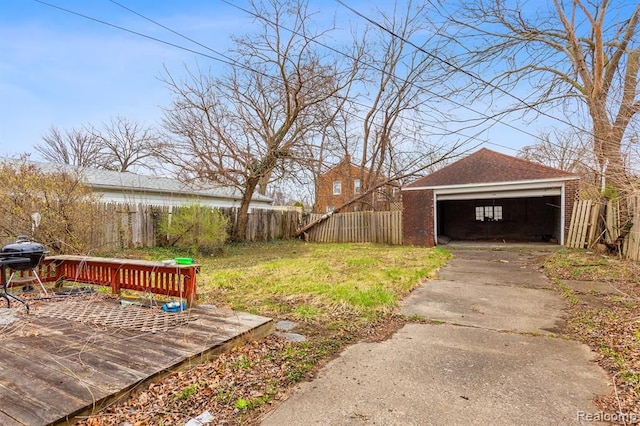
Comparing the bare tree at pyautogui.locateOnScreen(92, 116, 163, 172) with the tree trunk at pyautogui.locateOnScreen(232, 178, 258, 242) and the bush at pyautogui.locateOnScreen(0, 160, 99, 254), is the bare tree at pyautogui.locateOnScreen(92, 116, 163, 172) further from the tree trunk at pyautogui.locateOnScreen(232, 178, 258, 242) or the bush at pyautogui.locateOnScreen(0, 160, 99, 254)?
the bush at pyautogui.locateOnScreen(0, 160, 99, 254)

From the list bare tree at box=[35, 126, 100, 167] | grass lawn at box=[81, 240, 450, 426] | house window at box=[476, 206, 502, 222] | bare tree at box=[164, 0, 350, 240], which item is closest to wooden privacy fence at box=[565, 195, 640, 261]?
grass lawn at box=[81, 240, 450, 426]

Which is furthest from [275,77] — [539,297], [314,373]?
[314,373]

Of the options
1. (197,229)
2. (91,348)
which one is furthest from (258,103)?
(91,348)

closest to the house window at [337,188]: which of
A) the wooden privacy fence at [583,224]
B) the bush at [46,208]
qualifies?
the wooden privacy fence at [583,224]

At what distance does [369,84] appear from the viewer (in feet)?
48.2

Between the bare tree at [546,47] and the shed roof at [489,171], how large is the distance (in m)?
2.39

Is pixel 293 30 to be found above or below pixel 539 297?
above

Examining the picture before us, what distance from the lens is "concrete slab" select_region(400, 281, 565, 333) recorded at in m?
4.08

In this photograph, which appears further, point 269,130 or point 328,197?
point 328,197

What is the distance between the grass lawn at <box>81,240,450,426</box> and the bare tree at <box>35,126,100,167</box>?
963 inches

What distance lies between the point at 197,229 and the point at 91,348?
313 inches

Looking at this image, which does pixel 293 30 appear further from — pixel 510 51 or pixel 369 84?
pixel 510 51

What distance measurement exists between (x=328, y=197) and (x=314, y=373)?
2646cm

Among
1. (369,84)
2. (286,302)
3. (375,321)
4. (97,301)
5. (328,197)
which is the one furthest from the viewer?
(328,197)
